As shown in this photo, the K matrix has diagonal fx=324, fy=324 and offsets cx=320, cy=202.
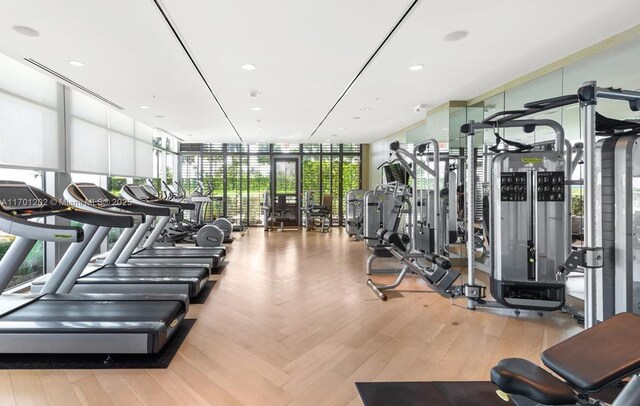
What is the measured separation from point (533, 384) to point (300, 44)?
326cm

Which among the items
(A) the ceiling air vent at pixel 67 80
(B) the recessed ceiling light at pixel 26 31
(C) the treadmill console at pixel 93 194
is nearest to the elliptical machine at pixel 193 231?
(A) the ceiling air vent at pixel 67 80

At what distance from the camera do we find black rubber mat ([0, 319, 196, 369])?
91.8 inches

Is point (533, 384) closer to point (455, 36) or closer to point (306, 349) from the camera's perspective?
point (306, 349)

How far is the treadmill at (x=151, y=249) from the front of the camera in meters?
4.31

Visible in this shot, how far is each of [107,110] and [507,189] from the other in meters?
6.70

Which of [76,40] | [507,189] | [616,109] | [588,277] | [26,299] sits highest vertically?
[76,40]

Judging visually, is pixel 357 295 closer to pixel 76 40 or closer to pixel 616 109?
pixel 616 109

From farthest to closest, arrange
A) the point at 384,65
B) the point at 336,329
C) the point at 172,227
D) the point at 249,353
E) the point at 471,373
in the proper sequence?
the point at 172,227 < the point at 384,65 < the point at 336,329 < the point at 249,353 < the point at 471,373

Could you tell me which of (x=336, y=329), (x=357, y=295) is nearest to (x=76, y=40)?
(x=336, y=329)

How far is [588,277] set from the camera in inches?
75.8

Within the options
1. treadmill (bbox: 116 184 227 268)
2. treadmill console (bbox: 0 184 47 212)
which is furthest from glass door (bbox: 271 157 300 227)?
treadmill console (bbox: 0 184 47 212)

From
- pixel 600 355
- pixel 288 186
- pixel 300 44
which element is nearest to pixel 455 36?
pixel 300 44

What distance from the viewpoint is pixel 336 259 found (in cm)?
607

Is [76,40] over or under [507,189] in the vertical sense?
over
